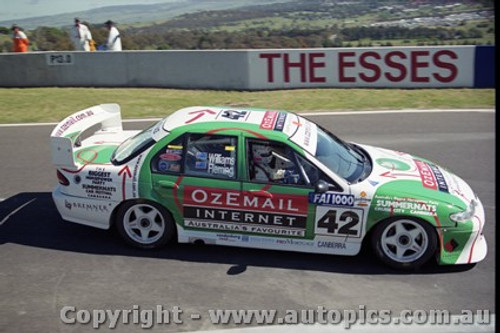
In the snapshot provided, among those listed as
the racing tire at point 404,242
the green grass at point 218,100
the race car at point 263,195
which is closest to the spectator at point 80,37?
the green grass at point 218,100

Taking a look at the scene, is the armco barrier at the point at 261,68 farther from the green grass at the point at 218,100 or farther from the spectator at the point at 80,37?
the spectator at the point at 80,37

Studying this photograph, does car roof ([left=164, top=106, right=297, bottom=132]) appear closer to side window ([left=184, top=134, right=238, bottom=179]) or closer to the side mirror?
side window ([left=184, top=134, right=238, bottom=179])

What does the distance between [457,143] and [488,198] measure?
2.80m

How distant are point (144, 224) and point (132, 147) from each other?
0.87m

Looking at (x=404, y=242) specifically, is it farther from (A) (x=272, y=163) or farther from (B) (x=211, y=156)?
(B) (x=211, y=156)

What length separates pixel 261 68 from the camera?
15125mm

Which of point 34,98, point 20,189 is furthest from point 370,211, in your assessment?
point 34,98

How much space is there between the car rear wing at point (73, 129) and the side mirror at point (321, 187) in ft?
8.74

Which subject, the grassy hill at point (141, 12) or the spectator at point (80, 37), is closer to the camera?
the spectator at point (80, 37)

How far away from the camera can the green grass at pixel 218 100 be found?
13.6 m

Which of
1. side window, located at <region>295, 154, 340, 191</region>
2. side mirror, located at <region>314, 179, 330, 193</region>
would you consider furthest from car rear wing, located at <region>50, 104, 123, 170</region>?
side mirror, located at <region>314, 179, 330, 193</region>

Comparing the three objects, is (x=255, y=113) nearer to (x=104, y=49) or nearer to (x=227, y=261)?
(x=227, y=261)

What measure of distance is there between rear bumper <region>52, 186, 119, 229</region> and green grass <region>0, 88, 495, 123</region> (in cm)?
660

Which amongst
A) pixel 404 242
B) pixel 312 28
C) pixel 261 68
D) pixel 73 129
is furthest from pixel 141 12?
pixel 404 242
